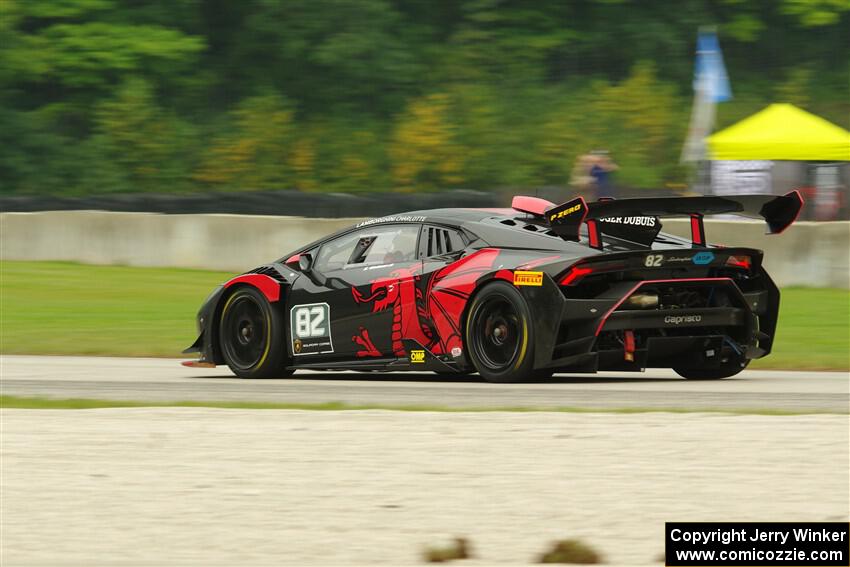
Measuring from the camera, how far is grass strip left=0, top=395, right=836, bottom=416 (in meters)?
8.72

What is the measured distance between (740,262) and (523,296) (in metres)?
1.70

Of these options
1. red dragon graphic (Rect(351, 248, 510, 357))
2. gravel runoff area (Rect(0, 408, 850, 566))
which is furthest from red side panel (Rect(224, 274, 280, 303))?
gravel runoff area (Rect(0, 408, 850, 566))

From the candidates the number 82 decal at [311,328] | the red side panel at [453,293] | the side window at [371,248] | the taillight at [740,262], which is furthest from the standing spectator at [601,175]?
the red side panel at [453,293]

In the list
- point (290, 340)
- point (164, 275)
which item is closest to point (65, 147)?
point (164, 275)

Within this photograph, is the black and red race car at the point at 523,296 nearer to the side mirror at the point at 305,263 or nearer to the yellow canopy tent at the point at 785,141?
the side mirror at the point at 305,263

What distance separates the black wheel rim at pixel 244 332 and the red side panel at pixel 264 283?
119 mm

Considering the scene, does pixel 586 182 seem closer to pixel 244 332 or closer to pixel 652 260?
pixel 244 332

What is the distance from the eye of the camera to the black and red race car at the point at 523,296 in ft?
32.9

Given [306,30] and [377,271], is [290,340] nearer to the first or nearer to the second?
[377,271]

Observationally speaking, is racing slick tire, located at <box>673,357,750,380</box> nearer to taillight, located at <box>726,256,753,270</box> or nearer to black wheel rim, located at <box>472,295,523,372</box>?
taillight, located at <box>726,256,753,270</box>

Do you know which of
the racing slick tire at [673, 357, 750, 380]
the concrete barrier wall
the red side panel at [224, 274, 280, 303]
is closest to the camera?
the racing slick tire at [673, 357, 750, 380]

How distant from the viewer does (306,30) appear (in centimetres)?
4031

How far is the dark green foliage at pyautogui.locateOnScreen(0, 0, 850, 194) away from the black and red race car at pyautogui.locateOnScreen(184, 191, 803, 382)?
22569 mm

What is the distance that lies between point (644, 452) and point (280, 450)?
70.7 inches
